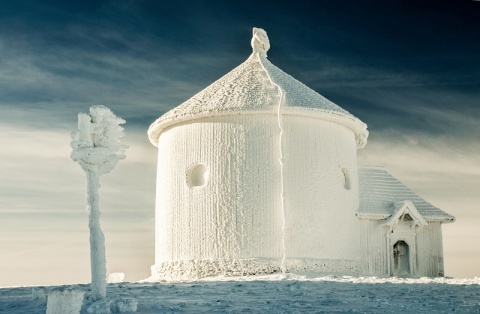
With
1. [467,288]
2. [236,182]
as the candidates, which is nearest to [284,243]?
[236,182]

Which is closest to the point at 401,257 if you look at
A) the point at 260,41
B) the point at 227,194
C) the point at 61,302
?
the point at 227,194

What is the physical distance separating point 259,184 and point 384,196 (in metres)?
6.09

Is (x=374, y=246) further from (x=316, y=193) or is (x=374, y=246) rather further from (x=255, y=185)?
(x=255, y=185)

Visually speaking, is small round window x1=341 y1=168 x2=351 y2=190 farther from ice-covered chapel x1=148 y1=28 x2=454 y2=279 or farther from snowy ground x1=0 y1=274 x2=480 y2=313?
snowy ground x1=0 y1=274 x2=480 y2=313

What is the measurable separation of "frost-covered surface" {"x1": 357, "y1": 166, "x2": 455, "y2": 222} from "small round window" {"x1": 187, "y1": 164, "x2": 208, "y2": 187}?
18.4ft

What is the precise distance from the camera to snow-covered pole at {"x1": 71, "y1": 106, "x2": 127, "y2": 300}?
12.4m

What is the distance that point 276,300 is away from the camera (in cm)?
1301

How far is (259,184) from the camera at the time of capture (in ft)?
68.7

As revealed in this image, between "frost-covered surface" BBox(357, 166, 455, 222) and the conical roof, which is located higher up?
the conical roof

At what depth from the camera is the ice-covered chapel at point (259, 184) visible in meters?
20.8

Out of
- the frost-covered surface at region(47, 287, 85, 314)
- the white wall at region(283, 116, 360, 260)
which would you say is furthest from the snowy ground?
the white wall at region(283, 116, 360, 260)

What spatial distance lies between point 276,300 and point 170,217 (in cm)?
968

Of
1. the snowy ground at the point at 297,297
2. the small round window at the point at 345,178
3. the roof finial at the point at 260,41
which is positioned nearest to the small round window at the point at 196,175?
the small round window at the point at 345,178

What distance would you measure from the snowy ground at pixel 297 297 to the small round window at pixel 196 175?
15.9 feet
